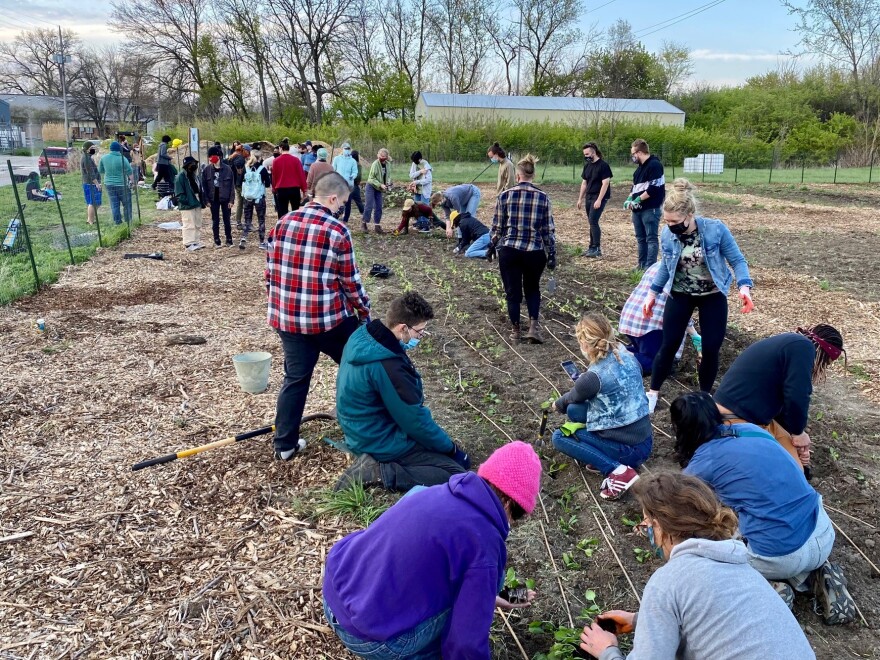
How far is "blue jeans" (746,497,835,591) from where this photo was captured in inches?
122

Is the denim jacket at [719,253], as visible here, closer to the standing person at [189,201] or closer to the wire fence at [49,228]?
the wire fence at [49,228]

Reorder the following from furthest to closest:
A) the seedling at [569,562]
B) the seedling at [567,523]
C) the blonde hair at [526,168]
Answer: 1. the blonde hair at [526,168]
2. the seedling at [567,523]
3. the seedling at [569,562]

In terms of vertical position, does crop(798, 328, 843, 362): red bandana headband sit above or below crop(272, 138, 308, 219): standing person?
below

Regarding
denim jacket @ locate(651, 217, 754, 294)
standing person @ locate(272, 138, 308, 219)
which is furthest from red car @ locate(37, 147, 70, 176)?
denim jacket @ locate(651, 217, 754, 294)

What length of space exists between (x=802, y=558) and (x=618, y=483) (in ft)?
3.75

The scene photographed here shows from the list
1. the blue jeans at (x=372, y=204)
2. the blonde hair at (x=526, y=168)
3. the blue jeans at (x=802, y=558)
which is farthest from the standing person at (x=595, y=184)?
the blue jeans at (x=802, y=558)

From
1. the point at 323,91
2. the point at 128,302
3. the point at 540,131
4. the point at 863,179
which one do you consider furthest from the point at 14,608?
the point at 323,91

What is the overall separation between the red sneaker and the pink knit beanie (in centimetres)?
202

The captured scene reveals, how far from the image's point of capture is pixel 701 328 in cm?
505

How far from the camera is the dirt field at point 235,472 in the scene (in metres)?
3.06

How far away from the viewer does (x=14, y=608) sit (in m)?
3.06

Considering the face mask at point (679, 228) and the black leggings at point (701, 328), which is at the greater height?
→ the face mask at point (679, 228)

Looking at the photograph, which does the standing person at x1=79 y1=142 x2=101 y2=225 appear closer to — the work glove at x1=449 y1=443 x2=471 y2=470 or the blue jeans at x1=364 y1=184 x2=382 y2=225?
the blue jeans at x1=364 y1=184 x2=382 y2=225

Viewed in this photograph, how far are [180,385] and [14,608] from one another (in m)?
2.85
